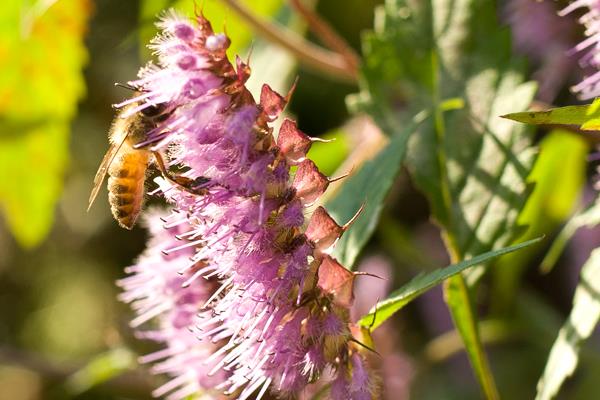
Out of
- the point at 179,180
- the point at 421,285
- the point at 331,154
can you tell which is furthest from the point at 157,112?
the point at 331,154

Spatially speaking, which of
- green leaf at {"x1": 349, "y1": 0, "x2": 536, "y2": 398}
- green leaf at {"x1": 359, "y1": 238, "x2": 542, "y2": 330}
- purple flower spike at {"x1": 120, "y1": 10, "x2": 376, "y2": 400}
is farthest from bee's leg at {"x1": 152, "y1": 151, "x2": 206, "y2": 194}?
green leaf at {"x1": 349, "y1": 0, "x2": 536, "y2": 398}

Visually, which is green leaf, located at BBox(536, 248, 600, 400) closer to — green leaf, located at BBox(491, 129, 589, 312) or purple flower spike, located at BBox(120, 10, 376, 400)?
purple flower spike, located at BBox(120, 10, 376, 400)

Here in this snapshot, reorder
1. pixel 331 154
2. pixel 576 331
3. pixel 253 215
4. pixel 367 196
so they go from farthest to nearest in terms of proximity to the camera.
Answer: pixel 331 154, pixel 367 196, pixel 576 331, pixel 253 215

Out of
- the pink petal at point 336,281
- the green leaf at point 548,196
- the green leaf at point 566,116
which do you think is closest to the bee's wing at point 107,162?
the pink petal at point 336,281

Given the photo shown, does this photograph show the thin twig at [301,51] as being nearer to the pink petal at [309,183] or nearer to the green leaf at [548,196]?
the green leaf at [548,196]

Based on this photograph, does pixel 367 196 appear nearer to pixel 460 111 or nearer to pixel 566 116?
pixel 460 111
